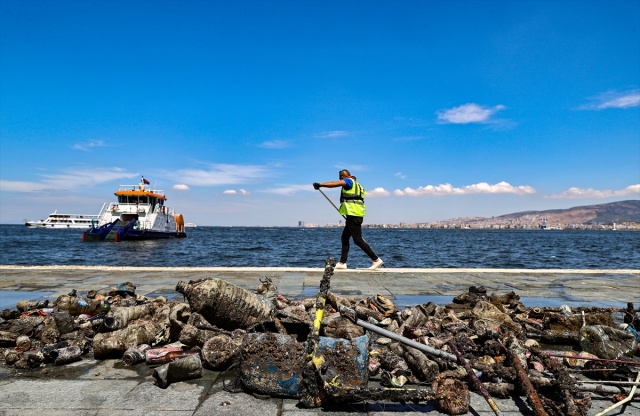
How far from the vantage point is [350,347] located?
2.73 m

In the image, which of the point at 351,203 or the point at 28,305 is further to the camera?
the point at 351,203

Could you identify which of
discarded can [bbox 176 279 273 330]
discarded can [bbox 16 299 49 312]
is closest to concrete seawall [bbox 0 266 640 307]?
discarded can [bbox 16 299 49 312]

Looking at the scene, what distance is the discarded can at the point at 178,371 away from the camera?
109 inches

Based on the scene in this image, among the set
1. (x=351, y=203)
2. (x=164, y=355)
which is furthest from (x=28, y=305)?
(x=351, y=203)

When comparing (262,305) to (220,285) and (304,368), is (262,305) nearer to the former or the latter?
(220,285)

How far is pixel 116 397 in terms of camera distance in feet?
8.54

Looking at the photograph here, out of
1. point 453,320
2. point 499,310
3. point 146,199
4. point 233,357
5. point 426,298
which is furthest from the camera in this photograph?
point 146,199

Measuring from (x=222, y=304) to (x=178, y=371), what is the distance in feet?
2.92

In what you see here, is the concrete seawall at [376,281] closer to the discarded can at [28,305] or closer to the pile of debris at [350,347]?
the discarded can at [28,305]

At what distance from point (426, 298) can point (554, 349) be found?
2359mm

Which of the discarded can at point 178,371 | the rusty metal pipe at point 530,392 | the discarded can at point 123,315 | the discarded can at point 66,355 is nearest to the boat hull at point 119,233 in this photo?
the discarded can at point 123,315

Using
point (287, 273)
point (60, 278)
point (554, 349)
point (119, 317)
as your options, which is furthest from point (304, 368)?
point (60, 278)

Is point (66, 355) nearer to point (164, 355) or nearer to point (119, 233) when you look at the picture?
point (164, 355)

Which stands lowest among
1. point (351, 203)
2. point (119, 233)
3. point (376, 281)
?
point (376, 281)
